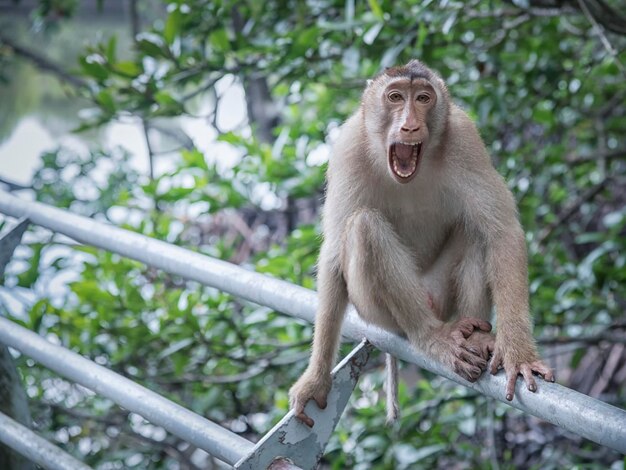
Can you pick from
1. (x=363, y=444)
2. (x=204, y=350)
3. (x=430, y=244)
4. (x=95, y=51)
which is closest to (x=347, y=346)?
(x=363, y=444)

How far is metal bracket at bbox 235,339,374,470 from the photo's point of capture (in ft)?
5.67

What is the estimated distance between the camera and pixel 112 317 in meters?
4.34

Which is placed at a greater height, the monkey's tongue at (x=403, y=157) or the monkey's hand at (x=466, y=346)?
the monkey's tongue at (x=403, y=157)

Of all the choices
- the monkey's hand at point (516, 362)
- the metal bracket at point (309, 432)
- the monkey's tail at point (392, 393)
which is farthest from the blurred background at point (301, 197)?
the metal bracket at point (309, 432)

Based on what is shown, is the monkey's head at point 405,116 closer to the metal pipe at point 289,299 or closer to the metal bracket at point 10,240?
the metal pipe at point 289,299

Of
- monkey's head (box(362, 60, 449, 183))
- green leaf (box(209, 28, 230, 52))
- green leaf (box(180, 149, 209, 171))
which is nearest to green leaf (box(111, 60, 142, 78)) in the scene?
green leaf (box(209, 28, 230, 52))

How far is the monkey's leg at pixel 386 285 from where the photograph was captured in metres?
2.63

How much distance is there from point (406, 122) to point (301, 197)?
1.79 metres

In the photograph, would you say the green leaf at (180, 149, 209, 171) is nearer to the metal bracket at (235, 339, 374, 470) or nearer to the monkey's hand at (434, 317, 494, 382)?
the monkey's hand at (434, 317, 494, 382)

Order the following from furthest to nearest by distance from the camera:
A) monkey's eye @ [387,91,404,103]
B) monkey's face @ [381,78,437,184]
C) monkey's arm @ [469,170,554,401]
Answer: monkey's eye @ [387,91,404,103], monkey's face @ [381,78,437,184], monkey's arm @ [469,170,554,401]

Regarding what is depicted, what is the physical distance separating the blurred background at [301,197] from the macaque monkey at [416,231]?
1.71 feet

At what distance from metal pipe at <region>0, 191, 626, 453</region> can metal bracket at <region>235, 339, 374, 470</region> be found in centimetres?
10

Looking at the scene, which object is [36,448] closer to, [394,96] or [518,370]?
[518,370]

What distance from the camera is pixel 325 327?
9.23 feet
